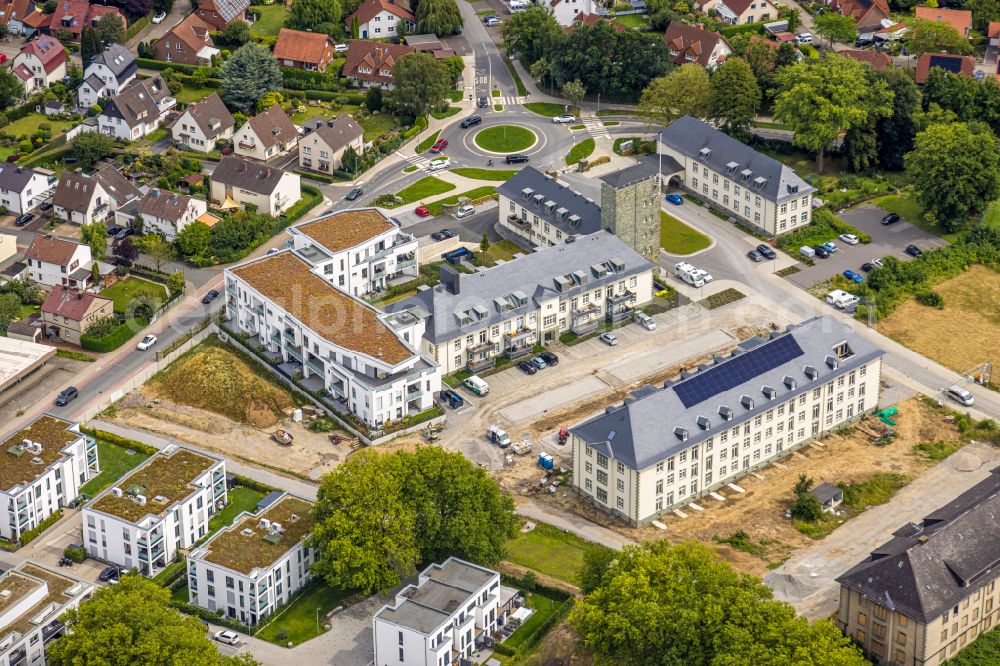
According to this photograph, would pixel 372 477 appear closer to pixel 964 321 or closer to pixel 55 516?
pixel 55 516

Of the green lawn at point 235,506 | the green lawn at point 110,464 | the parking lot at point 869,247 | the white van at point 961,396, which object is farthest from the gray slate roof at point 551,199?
the green lawn at point 110,464

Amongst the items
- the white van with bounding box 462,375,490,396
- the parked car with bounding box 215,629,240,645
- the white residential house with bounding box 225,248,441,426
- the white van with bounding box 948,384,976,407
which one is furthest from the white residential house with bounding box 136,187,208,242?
the white van with bounding box 948,384,976,407

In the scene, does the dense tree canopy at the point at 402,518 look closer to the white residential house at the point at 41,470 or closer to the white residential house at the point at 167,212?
the white residential house at the point at 41,470

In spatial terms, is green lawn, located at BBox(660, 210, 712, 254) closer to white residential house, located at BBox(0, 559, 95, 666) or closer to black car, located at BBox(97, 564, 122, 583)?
black car, located at BBox(97, 564, 122, 583)

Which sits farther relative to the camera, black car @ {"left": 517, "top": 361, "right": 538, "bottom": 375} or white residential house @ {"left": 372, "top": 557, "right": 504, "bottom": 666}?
black car @ {"left": 517, "top": 361, "right": 538, "bottom": 375}

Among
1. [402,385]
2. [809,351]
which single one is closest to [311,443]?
[402,385]
